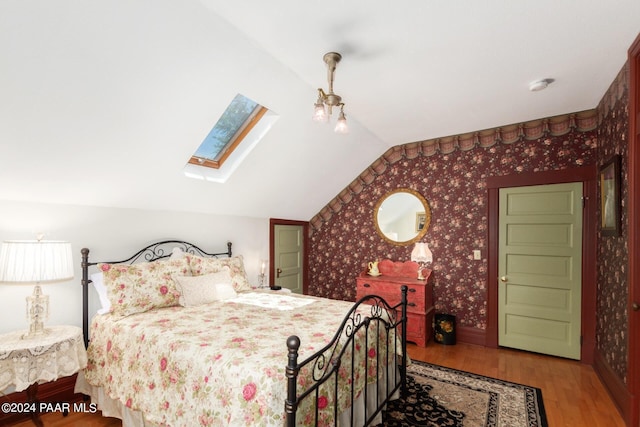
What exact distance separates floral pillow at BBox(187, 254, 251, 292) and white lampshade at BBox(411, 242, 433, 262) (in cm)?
220

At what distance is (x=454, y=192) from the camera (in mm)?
4414

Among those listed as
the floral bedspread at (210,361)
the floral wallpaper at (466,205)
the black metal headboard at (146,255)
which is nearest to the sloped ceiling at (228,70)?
the floral wallpaper at (466,205)

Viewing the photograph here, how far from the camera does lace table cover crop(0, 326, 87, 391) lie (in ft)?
6.81

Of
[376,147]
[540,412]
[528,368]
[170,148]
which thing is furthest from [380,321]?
[376,147]

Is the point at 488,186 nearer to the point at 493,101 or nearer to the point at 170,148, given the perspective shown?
the point at 493,101

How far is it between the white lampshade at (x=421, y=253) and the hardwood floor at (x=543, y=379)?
109 cm

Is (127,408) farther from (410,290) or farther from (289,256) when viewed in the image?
(289,256)

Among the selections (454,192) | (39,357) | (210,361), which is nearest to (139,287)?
(39,357)

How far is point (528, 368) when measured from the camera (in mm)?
3508

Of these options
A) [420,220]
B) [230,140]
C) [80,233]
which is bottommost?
[80,233]

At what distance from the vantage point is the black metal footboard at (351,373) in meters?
1.62

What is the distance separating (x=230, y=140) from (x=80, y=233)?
65.3 inches

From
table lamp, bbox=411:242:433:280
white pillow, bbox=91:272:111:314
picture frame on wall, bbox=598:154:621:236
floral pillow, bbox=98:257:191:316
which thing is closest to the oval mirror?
table lamp, bbox=411:242:433:280

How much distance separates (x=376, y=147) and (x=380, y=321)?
280cm
